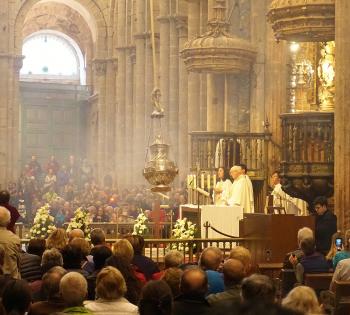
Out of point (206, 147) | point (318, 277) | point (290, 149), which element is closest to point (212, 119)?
point (206, 147)

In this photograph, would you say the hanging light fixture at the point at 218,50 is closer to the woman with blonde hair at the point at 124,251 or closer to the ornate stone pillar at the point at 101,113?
the woman with blonde hair at the point at 124,251

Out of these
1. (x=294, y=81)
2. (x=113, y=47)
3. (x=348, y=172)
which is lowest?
(x=348, y=172)

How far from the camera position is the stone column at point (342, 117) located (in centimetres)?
1508

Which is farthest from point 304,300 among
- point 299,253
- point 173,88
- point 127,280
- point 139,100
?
point 139,100

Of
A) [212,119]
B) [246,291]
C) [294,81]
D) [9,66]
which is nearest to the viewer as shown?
[246,291]

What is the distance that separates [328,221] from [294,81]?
8.65 m

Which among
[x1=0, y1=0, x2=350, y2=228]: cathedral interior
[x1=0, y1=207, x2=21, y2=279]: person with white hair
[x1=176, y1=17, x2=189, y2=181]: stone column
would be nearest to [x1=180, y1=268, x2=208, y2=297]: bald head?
[x1=0, y1=207, x2=21, y2=279]: person with white hair

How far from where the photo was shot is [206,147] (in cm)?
2223

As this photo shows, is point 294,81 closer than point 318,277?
No

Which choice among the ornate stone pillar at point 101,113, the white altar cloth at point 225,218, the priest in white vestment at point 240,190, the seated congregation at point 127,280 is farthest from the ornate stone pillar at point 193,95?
the seated congregation at point 127,280

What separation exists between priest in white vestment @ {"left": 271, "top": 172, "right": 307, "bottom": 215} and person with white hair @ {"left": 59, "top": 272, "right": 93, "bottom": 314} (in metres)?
11.2

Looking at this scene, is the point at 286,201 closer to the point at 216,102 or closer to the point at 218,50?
the point at 218,50

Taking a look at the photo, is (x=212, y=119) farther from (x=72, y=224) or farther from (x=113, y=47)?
(x=113, y=47)

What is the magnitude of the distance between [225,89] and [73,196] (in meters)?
14.5
